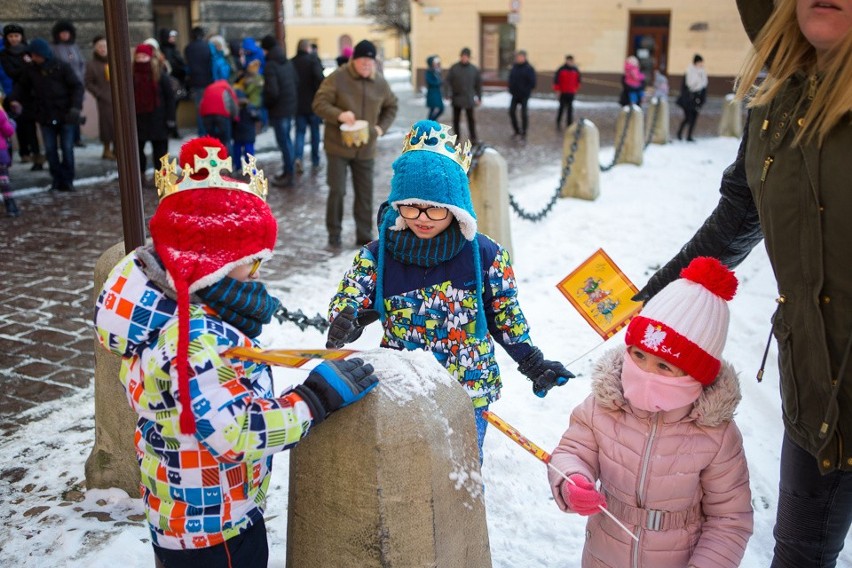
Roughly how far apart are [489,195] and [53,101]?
6216 millimetres

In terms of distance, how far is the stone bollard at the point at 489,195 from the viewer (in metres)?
6.96

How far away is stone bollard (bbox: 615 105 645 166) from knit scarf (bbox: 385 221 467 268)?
10381mm

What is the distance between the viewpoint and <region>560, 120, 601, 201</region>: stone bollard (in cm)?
1045

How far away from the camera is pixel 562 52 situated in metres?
29.5

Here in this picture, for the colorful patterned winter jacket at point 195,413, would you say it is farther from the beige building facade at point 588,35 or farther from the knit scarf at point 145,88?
the beige building facade at point 588,35

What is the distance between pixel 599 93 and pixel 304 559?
28.3 m

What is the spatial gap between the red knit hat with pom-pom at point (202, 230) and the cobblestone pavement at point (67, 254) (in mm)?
2852

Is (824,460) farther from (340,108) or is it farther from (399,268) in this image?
(340,108)

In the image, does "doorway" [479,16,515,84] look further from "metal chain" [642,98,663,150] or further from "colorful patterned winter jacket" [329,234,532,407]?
"colorful patterned winter jacket" [329,234,532,407]

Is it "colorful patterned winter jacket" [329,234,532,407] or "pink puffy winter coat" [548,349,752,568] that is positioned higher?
"colorful patterned winter jacket" [329,234,532,407]

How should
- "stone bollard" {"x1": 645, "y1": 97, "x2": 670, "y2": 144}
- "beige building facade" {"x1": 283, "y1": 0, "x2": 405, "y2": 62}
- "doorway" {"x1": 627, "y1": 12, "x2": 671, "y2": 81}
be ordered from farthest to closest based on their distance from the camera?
"beige building facade" {"x1": 283, "y1": 0, "x2": 405, "y2": 62}, "doorway" {"x1": 627, "y1": 12, "x2": 671, "y2": 81}, "stone bollard" {"x1": 645, "y1": 97, "x2": 670, "y2": 144}

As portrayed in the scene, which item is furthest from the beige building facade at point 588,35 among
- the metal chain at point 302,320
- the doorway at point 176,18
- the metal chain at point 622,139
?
the metal chain at point 302,320

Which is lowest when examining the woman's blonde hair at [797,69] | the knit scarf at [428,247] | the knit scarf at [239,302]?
the knit scarf at [428,247]

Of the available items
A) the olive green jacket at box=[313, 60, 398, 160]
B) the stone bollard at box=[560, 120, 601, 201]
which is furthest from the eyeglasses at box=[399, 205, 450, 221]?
the stone bollard at box=[560, 120, 601, 201]
